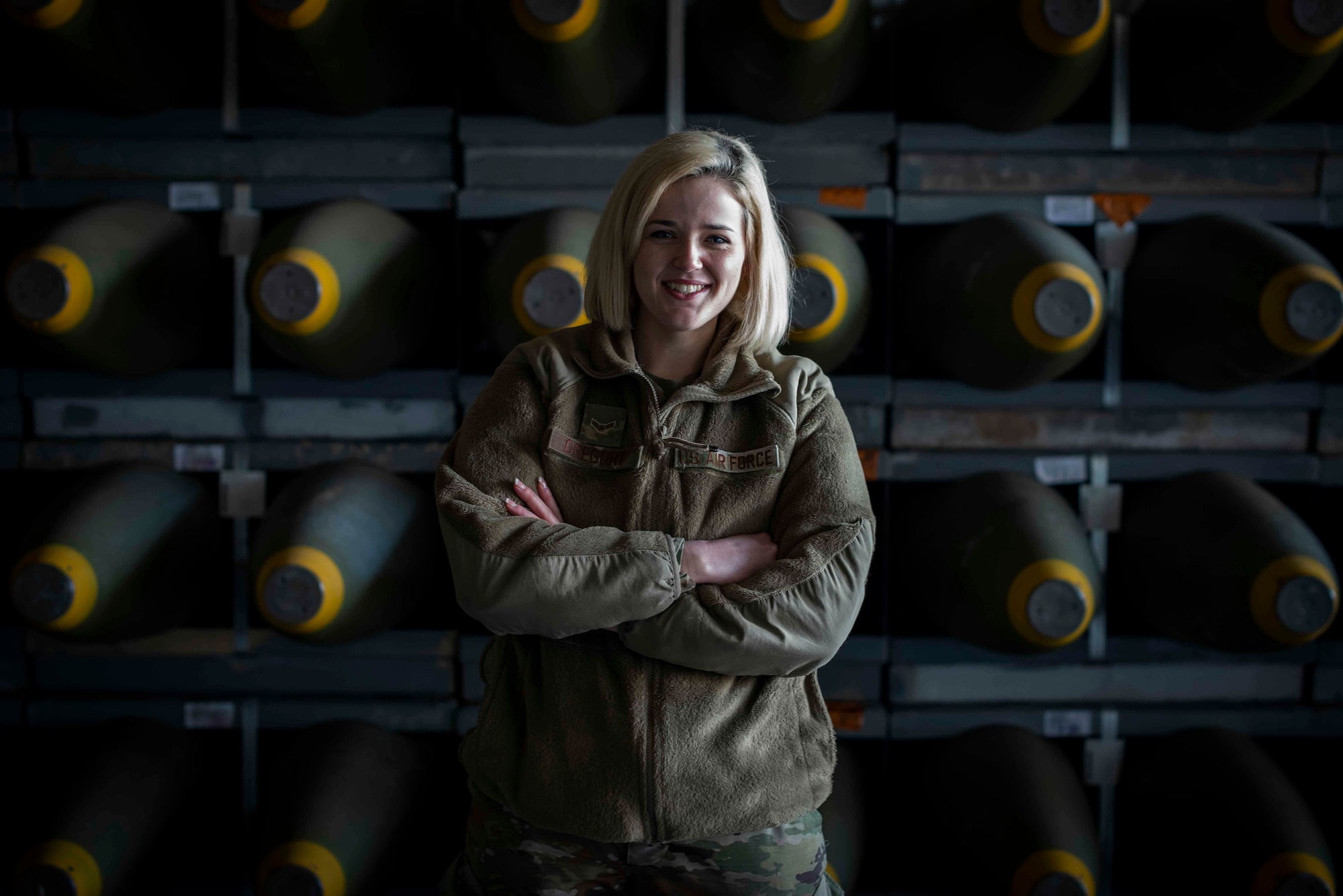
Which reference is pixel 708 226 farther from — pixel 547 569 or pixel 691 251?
pixel 547 569

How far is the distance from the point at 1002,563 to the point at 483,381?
878 mm

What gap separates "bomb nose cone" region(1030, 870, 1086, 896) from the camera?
123 cm

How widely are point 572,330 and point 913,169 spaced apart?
2.62 ft

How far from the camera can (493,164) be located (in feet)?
4.61

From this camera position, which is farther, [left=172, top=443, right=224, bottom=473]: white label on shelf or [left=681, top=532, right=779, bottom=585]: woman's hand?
[left=172, top=443, right=224, bottom=473]: white label on shelf

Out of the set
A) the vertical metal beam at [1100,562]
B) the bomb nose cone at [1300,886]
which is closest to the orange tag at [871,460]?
the vertical metal beam at [1100,562]

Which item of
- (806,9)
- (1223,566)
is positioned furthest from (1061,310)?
(806,9)

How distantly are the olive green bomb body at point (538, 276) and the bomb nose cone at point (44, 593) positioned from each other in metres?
0.72

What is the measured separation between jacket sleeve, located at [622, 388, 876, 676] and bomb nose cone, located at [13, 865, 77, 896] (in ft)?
3.44

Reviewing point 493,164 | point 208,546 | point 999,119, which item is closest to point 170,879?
point 208,546

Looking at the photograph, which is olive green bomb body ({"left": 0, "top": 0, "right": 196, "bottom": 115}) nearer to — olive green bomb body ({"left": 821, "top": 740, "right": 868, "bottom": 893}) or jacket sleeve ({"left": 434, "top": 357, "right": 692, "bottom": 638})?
jacket sleeve ({"left": 434, "top": 357, "right": 692, "bottom": 638})

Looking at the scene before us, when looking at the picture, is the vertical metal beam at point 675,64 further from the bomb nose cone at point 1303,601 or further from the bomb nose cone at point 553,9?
the bomb nose cone at point 1303,601

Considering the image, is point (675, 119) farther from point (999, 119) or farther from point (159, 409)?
point (159, 409)

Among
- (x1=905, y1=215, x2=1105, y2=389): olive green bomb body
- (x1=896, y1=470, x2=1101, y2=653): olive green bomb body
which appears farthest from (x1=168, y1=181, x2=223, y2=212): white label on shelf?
(x1=896, y1=470, x2=1101, y2=653): olive green bomb body
